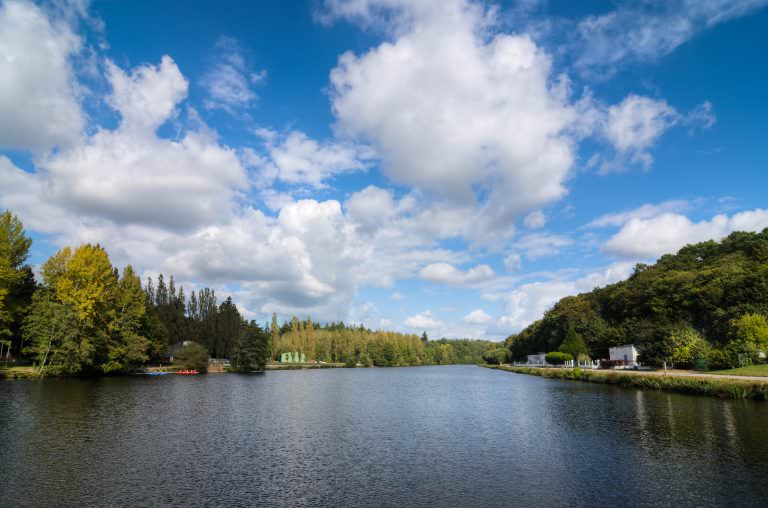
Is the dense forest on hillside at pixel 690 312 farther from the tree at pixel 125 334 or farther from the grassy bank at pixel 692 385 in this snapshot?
the tree at pixel 125 334

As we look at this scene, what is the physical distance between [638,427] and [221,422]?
28472 millimetres

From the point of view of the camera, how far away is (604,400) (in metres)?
43.5

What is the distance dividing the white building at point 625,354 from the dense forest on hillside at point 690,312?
1566 mm

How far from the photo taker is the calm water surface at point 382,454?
54.0 feet

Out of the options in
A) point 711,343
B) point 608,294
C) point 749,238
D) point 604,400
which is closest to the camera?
point 604,400

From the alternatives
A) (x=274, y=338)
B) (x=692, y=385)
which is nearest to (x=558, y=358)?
(x=692, y=385)

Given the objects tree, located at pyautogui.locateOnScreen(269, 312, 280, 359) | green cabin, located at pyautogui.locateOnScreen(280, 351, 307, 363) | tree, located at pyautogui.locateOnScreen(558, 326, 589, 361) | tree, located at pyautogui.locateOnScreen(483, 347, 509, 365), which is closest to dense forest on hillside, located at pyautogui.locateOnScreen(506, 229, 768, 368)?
tree, located at pyautogui.locateOnScreen(558, 326, 589, 361)

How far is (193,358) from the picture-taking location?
301 ft

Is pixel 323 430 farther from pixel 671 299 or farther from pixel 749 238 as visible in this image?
pixel 749 238

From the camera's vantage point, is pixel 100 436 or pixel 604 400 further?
pixel 604 400

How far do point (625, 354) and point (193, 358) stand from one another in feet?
276

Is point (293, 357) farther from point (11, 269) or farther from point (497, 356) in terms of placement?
point (11, 269)

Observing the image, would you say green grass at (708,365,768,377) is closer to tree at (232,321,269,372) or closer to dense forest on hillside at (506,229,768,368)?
dense forest on hillside at (506,229,768,368)

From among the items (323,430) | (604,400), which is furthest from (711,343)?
(323,430)
